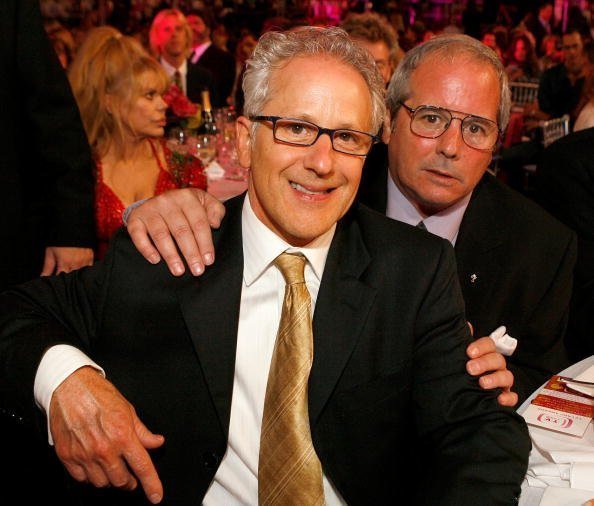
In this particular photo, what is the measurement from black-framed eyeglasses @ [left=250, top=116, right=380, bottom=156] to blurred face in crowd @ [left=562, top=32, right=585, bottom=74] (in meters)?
6.86

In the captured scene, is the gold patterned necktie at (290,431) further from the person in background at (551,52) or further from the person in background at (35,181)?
the person in background at (551,52)

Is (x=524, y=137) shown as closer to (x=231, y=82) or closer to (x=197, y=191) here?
(x=231, y=82)

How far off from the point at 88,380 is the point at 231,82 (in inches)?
298

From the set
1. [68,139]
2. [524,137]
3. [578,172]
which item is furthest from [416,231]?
[524,137]

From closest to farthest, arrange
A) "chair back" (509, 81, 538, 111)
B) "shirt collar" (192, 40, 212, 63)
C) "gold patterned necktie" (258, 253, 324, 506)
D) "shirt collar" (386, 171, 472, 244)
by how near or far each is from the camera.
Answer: "gold patterned necktie" (258, 253, 324, 506) < "shirt collar" (386, 171, 472, 244) < "shirt collar" (192, 40, 212, 63) < "chair back" (509, 81, 538, 111)

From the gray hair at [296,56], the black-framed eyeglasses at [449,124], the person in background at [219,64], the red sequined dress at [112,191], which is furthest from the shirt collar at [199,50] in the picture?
the gray hair at [296,56]

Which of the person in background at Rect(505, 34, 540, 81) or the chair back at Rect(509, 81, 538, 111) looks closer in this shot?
the chair back at Rect(509, 81, 538, 111)

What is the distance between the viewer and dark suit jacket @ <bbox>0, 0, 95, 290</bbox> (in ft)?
7.28

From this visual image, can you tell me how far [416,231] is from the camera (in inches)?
66.6

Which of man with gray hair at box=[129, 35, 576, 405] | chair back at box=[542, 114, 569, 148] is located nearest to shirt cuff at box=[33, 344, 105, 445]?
man with gray hair at box=[129, 35, 576, 405]

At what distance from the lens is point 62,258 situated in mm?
2445

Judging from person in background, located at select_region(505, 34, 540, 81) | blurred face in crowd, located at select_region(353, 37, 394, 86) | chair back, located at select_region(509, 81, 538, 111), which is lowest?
chair back, located at select_region(509, 81, 538, 111)

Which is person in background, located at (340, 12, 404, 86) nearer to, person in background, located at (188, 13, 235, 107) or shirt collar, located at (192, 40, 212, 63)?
person in background, located at (188, 13, 235, 107)

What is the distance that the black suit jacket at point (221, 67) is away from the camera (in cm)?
845
